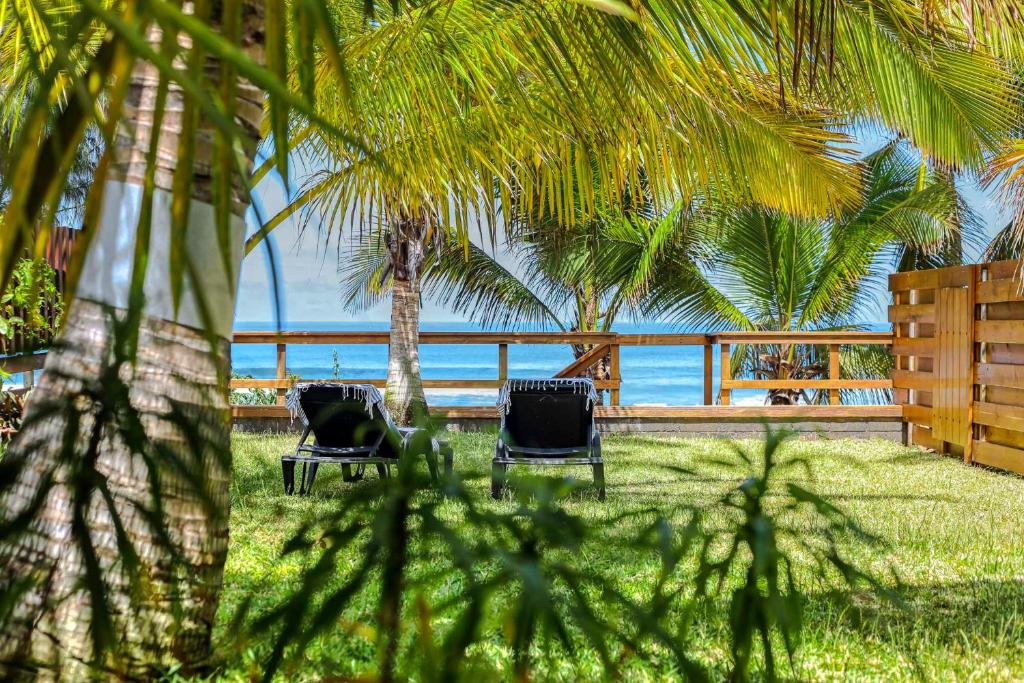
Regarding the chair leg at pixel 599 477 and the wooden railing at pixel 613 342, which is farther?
the wooden railing at pixel 613 342

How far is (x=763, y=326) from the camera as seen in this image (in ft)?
42.0

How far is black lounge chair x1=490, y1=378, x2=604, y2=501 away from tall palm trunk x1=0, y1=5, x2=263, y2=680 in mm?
4635

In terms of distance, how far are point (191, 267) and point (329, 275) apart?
4175 cm

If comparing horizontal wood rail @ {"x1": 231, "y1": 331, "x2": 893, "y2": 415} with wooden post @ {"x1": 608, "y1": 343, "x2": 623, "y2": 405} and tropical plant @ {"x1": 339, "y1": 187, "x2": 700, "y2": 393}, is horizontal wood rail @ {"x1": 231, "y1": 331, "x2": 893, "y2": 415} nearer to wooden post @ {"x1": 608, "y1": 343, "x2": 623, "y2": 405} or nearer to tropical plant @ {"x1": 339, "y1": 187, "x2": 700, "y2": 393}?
wooden post @ {"x1": 608, "y1": 343, "x2": 623, "y2": 405}

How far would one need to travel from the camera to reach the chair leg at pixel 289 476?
5.66 meters

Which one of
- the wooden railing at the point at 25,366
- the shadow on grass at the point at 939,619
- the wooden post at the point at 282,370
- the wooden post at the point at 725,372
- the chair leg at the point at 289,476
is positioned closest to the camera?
the shadow on grass at the point at 939,619

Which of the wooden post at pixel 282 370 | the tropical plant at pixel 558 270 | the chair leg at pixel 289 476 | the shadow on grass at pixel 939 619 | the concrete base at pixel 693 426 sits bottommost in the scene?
the shadow on grass at pixel 939 619

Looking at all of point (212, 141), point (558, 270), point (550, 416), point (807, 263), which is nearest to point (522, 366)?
point (558, 270)

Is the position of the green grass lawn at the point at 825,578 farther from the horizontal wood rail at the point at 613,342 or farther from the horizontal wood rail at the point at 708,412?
the horizontal wood rail at the point at 613,342

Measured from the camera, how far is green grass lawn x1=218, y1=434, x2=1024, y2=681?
930 mm

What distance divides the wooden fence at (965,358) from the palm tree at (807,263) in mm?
2788

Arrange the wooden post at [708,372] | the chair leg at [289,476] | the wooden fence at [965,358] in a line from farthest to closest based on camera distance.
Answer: the wooden post at [708,372] → the wooden fence at [965,358] → the chair leg at [289,476]

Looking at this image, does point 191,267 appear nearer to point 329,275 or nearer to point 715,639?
point 715,639

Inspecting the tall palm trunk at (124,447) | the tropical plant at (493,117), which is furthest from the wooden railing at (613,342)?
the tall palm trunk at (124,447)
